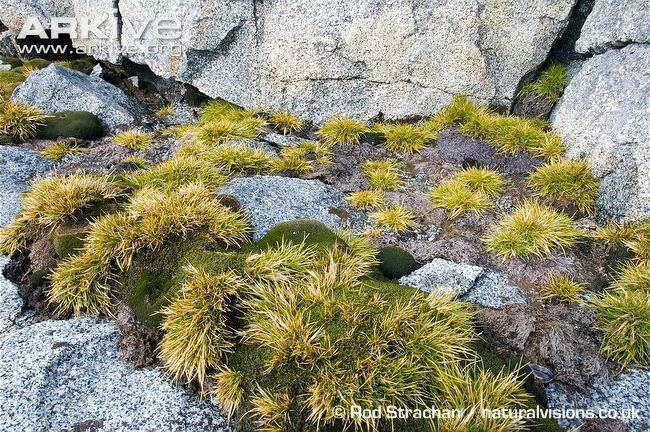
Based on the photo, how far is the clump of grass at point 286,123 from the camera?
11.0 meters

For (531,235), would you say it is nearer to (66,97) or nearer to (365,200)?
(365,200)

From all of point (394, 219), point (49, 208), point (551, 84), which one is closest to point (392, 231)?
point (394, 219)

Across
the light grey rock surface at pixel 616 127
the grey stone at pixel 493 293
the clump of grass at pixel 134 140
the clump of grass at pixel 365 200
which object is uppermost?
the light grey rock surface at pixel 616 127

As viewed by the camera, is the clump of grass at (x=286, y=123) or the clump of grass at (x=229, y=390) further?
the clump of grass at (x=286, y=123)

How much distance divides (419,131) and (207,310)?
719 centimetres

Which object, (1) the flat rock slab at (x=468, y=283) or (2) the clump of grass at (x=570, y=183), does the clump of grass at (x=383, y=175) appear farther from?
(1) the flat rock slab at (x=468, y=283)

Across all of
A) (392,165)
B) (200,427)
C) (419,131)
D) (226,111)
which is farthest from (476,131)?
(200,427)

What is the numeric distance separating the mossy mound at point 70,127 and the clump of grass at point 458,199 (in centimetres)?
797

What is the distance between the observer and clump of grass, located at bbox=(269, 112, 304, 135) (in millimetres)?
10984

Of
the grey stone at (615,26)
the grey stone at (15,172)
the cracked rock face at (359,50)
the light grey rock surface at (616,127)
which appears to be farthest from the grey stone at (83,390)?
the grey stone at (615,26)

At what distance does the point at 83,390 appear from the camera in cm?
448

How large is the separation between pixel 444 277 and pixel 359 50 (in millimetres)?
6694

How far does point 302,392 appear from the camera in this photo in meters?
3.88

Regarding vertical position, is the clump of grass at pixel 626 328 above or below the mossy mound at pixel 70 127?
above
